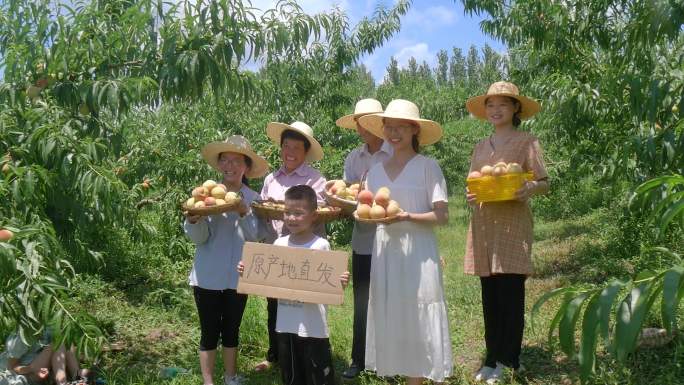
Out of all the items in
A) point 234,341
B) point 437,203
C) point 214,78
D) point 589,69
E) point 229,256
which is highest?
point 589,69

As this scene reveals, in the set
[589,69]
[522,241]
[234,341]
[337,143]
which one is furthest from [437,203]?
[337,143]

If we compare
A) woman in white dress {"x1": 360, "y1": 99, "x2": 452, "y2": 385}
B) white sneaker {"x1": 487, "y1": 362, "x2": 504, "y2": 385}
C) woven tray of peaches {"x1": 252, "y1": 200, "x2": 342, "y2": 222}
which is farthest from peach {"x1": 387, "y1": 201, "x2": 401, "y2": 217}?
white sneaker {"x1": 487, "y1": 362, "x2": 504, "y2": 385}

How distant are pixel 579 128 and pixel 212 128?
3574 mm

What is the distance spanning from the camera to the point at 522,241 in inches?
123

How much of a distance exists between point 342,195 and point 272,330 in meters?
1.08

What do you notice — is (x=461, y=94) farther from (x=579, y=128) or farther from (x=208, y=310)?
(x=208, y=310)

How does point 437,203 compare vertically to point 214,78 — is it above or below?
below

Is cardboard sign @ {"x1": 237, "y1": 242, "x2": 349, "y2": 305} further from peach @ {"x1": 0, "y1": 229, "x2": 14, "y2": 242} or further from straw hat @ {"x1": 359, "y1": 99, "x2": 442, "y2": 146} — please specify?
peach @ {"x1": 0, "y1": 229, "x2": 14, "y2": 242}

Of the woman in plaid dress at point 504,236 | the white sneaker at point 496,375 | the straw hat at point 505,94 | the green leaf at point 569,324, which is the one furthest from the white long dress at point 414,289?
the green leaf at point 569,324

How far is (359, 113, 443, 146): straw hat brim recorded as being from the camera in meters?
2.90

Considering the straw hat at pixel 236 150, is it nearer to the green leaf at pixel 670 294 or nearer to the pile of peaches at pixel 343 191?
the pile of peaches at pixel 343 191

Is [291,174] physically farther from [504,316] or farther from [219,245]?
[504,316]

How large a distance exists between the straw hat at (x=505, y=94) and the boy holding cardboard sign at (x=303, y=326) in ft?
3.51

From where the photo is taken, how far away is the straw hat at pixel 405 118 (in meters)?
2.85
